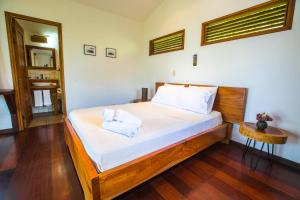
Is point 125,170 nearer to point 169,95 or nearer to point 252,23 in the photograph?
point 169,95

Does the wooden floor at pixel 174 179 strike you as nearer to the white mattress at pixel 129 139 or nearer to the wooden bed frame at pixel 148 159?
the wooden bed frame at pixel 148 159

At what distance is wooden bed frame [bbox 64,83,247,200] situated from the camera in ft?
3.74

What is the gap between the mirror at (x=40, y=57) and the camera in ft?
13.2

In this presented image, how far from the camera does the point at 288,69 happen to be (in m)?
1.83

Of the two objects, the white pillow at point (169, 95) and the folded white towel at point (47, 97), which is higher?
the white pillow at point (169, 95)

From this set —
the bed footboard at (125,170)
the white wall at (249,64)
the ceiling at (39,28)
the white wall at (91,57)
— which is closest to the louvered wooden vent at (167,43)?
the white wall at (249,64)

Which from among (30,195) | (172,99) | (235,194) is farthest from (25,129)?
(235,194)

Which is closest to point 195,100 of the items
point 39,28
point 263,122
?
point 263,122

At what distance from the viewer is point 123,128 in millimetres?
1401

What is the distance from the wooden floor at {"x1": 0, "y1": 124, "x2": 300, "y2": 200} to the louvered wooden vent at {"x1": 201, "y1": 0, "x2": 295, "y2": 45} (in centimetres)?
181

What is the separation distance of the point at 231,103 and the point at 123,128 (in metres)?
1.86

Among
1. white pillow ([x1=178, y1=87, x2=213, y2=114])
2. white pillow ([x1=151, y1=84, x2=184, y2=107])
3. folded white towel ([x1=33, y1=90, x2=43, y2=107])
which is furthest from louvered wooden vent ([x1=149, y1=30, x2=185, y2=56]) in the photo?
folded white towel ([x1=33, y1=90, x2=43, y2=107])

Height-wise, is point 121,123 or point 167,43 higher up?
point 167,43

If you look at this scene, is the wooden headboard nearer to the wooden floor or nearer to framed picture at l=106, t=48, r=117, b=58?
the wooden floor
